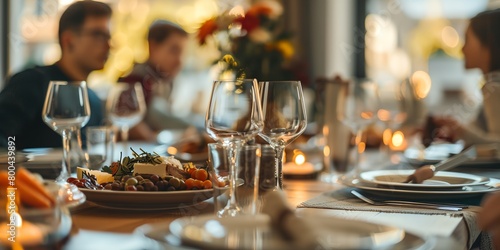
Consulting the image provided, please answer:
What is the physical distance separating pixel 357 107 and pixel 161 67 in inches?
103

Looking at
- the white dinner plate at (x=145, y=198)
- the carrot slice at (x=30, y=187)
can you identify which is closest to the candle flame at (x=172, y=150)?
the white dinner plate at (x=145, y=198)

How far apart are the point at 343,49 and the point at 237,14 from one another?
3.43 meters

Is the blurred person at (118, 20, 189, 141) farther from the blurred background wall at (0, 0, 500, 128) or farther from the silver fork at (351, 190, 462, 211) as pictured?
the silver fork at (351, 190, 462, 211)

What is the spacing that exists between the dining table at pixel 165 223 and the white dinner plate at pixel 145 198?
0.03 feet

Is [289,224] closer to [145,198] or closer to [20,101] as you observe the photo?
[145,198]

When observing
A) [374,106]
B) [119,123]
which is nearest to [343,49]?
[119,123]

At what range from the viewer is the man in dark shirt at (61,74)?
95.1 inches

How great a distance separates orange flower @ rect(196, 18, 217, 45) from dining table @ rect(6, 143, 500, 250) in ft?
2.89

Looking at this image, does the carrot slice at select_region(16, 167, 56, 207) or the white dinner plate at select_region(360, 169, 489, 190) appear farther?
the white dinner plate at select_region(360, 169, 489, 190)

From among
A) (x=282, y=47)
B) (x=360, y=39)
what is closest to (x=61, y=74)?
(x=282, y=47)

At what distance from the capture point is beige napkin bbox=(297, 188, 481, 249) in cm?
116

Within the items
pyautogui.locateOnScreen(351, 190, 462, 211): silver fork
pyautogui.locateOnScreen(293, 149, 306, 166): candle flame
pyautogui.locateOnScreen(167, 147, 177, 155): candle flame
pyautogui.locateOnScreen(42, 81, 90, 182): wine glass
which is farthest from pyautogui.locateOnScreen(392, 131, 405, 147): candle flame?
pyautogui.locateOnScreen(42, 81, 90, 182): wine glass

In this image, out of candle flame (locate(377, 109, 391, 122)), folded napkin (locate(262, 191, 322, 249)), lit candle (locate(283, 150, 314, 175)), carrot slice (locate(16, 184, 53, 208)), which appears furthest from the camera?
candle flame (locate(377, 109, 391, 122))

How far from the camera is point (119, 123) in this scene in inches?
98.0
